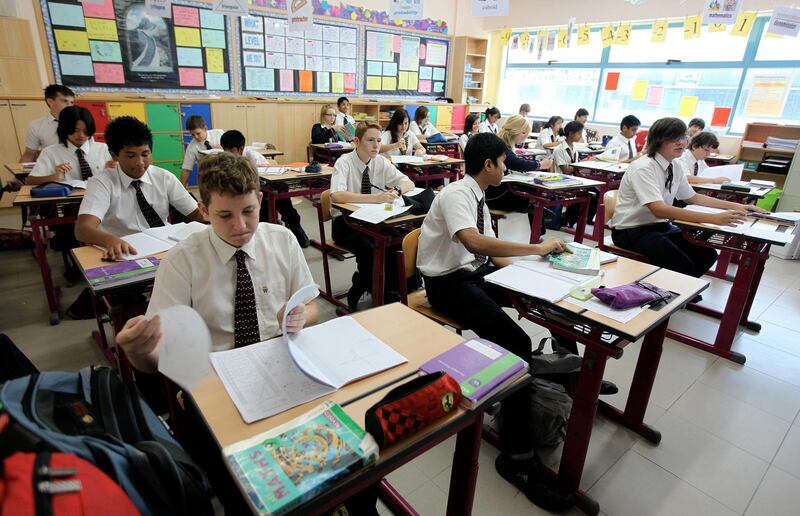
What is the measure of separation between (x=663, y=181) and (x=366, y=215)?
2016 mm

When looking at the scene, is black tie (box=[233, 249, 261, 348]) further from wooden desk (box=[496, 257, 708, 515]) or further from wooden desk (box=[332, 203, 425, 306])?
wooden desk (box=[332, 203, 425, 306])

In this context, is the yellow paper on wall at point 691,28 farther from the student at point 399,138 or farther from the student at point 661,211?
the student at point 661,211

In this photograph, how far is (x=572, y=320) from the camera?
161cm

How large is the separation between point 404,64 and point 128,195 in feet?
24.1

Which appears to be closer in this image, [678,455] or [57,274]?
[678,455]

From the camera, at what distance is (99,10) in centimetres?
549

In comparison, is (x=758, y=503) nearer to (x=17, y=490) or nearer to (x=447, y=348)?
(x=447, y=348)

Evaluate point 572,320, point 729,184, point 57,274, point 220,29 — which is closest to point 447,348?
point 572,320

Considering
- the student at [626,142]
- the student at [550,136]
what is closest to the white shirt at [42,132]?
the student at [550,136]

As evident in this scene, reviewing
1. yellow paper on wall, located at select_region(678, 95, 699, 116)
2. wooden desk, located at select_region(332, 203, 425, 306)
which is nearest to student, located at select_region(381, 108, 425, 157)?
wooden desk, located at select_region(332, 203, 425, 306)

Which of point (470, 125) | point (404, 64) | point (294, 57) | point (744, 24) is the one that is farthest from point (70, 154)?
point (744, 24)

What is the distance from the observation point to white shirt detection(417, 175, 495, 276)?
6.55ft

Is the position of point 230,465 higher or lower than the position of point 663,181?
lower

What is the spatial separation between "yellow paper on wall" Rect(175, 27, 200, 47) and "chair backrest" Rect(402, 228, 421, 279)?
578cm
